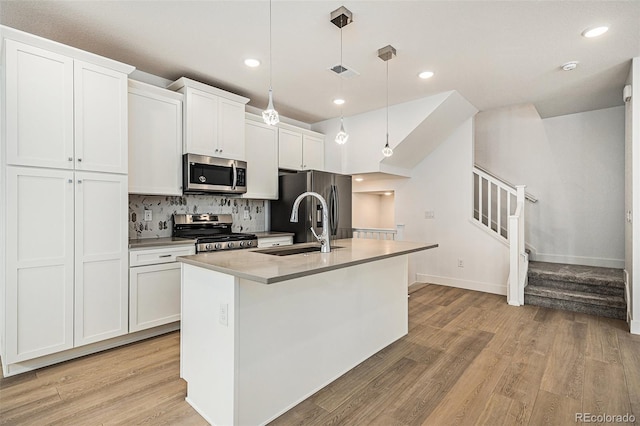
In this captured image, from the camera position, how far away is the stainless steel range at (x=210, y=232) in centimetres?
337

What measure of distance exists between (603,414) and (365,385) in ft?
4.62

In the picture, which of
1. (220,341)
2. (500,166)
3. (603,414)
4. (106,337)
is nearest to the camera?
(220,341)

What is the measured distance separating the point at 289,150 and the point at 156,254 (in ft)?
7.89

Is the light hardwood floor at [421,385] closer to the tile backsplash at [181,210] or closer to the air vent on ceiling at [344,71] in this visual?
the tile backsplash at [181,210]

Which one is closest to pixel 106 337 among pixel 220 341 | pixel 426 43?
pixel 220 341

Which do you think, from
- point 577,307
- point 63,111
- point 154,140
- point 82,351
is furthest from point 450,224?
point 63,111

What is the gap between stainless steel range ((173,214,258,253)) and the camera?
3.37 meters

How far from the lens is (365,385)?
7.23 ft

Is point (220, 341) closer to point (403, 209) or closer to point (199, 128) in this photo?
point (199, 128)

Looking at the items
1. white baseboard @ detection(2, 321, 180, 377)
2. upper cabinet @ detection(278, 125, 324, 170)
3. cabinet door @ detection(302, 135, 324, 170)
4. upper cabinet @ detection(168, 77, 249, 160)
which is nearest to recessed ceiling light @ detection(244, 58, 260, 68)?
upper cabinet @ detection(168, 77, 249, 160)

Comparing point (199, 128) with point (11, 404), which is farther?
point (199, 128)

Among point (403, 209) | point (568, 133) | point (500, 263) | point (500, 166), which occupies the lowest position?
point (500, 263)

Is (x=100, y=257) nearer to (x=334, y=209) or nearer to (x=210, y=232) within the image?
(x=210, y=232)

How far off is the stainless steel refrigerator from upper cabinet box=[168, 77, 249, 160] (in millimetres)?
808
